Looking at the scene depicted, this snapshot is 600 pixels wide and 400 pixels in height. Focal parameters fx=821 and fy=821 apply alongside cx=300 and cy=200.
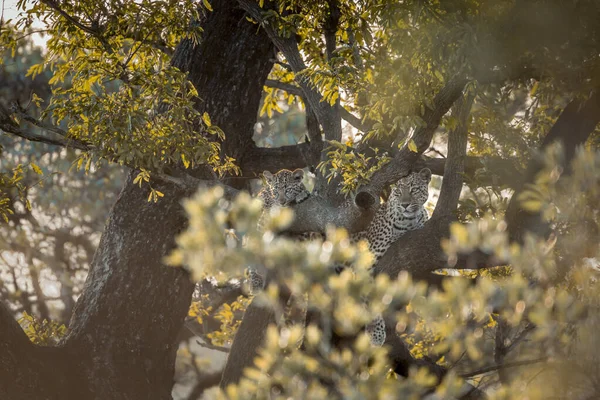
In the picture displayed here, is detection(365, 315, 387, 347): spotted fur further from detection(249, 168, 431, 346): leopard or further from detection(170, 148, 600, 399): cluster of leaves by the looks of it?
detection(170, 148, 600, 399): cluster of leaves

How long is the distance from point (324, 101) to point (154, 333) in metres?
2.48

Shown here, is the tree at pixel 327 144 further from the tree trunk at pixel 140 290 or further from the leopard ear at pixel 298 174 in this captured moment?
the leopard ear at pixel 298 174

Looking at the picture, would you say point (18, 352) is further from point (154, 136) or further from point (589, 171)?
point (589, 171)

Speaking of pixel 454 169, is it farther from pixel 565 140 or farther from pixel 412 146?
pixel 412 146

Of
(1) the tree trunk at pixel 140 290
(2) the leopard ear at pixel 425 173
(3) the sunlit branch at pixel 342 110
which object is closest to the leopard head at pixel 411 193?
(2) the leopard ear at pixel 425 173

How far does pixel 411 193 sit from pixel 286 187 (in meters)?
1.18

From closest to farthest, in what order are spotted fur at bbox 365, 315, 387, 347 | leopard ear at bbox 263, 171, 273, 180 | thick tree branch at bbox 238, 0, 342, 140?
1. thick tree branch at bbox 238, 0, 342, 140
2. spotted fur at bbox 365, 315, 387, 347
3. leopard ear at bbox 263, 171, 273, 180

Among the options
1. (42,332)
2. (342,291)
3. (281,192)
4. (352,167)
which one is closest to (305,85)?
(352,167)

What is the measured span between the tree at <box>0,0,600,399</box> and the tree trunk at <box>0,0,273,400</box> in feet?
0.05

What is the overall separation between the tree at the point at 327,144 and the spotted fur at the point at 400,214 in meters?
0.32

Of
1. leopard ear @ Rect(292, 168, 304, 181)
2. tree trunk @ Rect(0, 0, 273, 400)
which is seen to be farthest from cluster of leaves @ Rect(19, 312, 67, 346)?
leopard ear @ Rect(292, 168, 304, 181)

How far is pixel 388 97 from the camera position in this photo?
5496mm

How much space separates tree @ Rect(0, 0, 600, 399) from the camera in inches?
201

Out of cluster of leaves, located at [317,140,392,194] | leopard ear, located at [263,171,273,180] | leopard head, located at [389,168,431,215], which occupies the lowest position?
cluster of leaves, located at [317,140,392,194]
